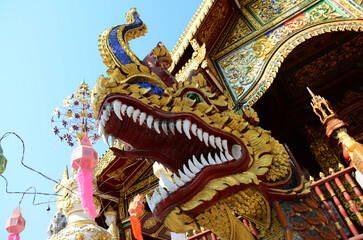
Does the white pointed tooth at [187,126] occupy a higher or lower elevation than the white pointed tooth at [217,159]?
higher

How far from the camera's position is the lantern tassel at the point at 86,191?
3596 mm

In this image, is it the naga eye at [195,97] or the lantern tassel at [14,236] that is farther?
the lantern tassel at [14,236]

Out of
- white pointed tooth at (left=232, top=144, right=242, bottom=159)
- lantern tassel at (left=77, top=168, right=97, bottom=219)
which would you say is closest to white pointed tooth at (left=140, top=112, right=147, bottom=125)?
white pointed tooth at (left=232, top=144, right=242, bottom=159)

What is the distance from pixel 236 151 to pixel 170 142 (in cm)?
41

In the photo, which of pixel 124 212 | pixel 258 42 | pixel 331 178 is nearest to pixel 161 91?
pixel 331 178

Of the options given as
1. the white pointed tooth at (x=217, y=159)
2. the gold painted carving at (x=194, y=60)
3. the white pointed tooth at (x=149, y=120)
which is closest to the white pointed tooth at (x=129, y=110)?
the white pointed tooth at (x=149, y=120)

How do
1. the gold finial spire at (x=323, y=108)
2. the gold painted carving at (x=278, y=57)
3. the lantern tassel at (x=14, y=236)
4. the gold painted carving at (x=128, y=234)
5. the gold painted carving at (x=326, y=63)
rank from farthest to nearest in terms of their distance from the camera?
the gold painted carving at (x=128, y=234), the lantern tassel at (x=14, y=236), the gold painted carving at (x=326, y=63), the gold painted carving at (x=278, y=57), the gold finial spire at (x=323, y=108)

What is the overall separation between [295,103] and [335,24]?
208 centimetres

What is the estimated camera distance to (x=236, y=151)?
190 cm

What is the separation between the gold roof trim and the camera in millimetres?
4031

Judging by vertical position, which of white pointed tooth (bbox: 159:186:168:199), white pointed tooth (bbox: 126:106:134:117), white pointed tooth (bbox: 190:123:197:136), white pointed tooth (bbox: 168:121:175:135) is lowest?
white pointed tooth (bbox: 159:186:168:199)

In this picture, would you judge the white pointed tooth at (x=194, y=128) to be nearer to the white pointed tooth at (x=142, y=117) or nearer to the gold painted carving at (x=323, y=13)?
the white pointed tooth at (x=142, y=117)

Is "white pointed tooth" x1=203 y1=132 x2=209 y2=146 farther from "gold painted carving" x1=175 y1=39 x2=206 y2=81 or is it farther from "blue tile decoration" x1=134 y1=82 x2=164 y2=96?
"gold painted carving" x1=175 y1=39 x2=206 y2=81

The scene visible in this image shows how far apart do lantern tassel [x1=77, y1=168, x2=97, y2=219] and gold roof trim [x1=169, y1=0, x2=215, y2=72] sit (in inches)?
73.2
